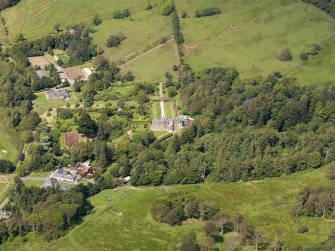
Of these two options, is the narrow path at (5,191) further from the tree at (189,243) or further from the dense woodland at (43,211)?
the tree at (189,243)

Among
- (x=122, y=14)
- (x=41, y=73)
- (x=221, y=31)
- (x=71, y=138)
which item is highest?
(x=122, y=14)

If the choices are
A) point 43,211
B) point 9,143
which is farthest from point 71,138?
point 43,211

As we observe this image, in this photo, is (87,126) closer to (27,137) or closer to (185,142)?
(27,137)

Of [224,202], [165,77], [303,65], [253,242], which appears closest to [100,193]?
[224,202]

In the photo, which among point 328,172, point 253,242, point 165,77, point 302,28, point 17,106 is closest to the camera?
point 253,242

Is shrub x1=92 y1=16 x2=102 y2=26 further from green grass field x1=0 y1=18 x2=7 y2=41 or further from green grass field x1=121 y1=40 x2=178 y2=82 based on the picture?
green grass field x1=0 y1=18 x2=7 y2=41

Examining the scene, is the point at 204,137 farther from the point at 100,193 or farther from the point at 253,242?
the point at 253,242

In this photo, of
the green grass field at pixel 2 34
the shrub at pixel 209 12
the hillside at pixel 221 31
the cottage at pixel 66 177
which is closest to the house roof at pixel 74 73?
the hillside at pixel 221 31
